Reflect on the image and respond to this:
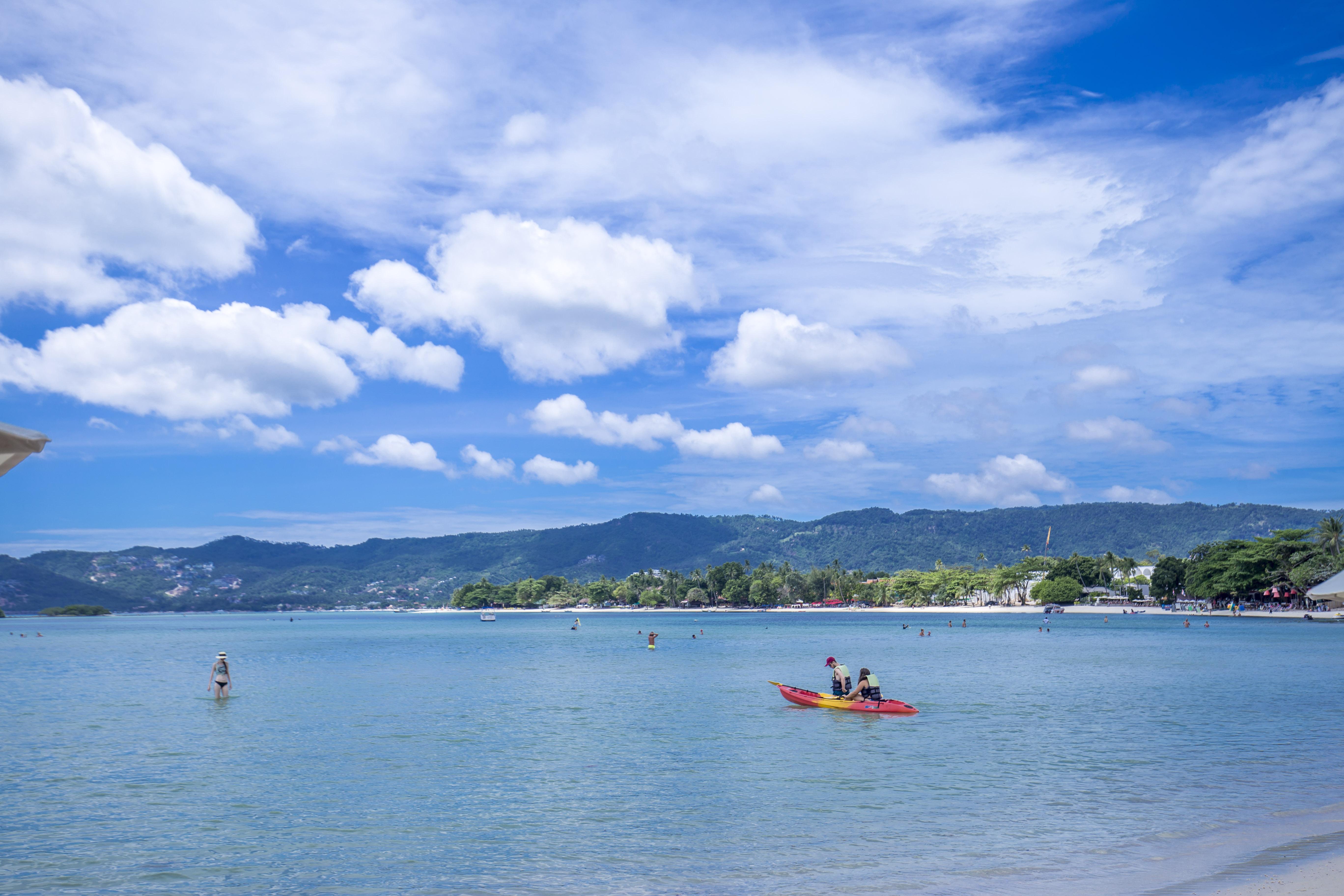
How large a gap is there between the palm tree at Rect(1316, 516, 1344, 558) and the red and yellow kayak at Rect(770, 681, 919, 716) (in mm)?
120613

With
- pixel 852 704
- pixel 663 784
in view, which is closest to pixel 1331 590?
pixel 852 704

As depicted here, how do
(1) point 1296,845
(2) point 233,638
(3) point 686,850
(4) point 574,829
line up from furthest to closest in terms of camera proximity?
1. (2) point 233,638
2. (4) point 574,829
3. (3) point 686,850
4. (1) point 1296,845

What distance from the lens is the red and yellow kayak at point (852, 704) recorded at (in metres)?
33.2

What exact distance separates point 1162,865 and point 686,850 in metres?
7.54

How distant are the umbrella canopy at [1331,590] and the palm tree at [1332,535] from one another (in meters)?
11.0

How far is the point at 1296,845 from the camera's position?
15.2 metres

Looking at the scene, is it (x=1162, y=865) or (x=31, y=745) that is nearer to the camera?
(x=1162, y=865)

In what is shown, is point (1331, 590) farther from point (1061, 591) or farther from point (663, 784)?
point (663, 784)

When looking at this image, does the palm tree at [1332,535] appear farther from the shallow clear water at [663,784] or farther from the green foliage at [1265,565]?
the shallow clear water at [663,784]

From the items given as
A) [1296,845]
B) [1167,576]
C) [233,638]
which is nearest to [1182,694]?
[1296,845]

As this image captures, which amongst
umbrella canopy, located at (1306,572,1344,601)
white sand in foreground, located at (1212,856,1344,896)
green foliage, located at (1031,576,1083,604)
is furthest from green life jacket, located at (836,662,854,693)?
green foliage, located at (1031,576,1083,604)

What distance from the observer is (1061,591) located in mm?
191125

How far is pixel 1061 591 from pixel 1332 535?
66.5 meters

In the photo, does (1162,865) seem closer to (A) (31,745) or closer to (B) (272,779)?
(B) (272,779)
